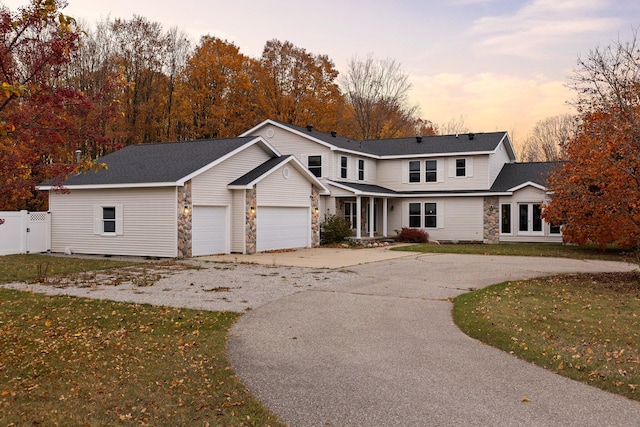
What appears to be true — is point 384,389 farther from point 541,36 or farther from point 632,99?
point 541,36

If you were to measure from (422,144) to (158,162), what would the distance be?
1701 centimetres

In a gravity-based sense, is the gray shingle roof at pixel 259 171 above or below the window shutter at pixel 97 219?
above

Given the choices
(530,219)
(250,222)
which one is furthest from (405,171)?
Result: (250,222)

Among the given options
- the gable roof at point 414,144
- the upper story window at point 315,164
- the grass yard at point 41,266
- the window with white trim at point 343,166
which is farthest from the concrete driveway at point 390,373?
the gable roof at point 414,144

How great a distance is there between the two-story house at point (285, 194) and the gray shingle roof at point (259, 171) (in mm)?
79

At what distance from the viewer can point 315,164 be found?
29500 mm

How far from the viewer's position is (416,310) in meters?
9.87

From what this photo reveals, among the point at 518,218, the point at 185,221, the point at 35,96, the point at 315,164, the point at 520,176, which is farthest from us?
the point at 520,176

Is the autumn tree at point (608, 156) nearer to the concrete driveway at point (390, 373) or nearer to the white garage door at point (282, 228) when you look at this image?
the concrete driveway at point (390, 373)

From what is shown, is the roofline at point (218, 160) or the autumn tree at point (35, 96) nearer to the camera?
the autumn tree at point (35, 96)

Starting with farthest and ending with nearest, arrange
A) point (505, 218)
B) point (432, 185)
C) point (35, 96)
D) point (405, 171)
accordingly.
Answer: point (405, 171), point (432, 185), point (505, 218), point (35, 96)

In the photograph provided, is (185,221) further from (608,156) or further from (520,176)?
(520,176)

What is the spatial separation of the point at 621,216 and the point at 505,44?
8.80m

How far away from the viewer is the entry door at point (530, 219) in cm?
2828
